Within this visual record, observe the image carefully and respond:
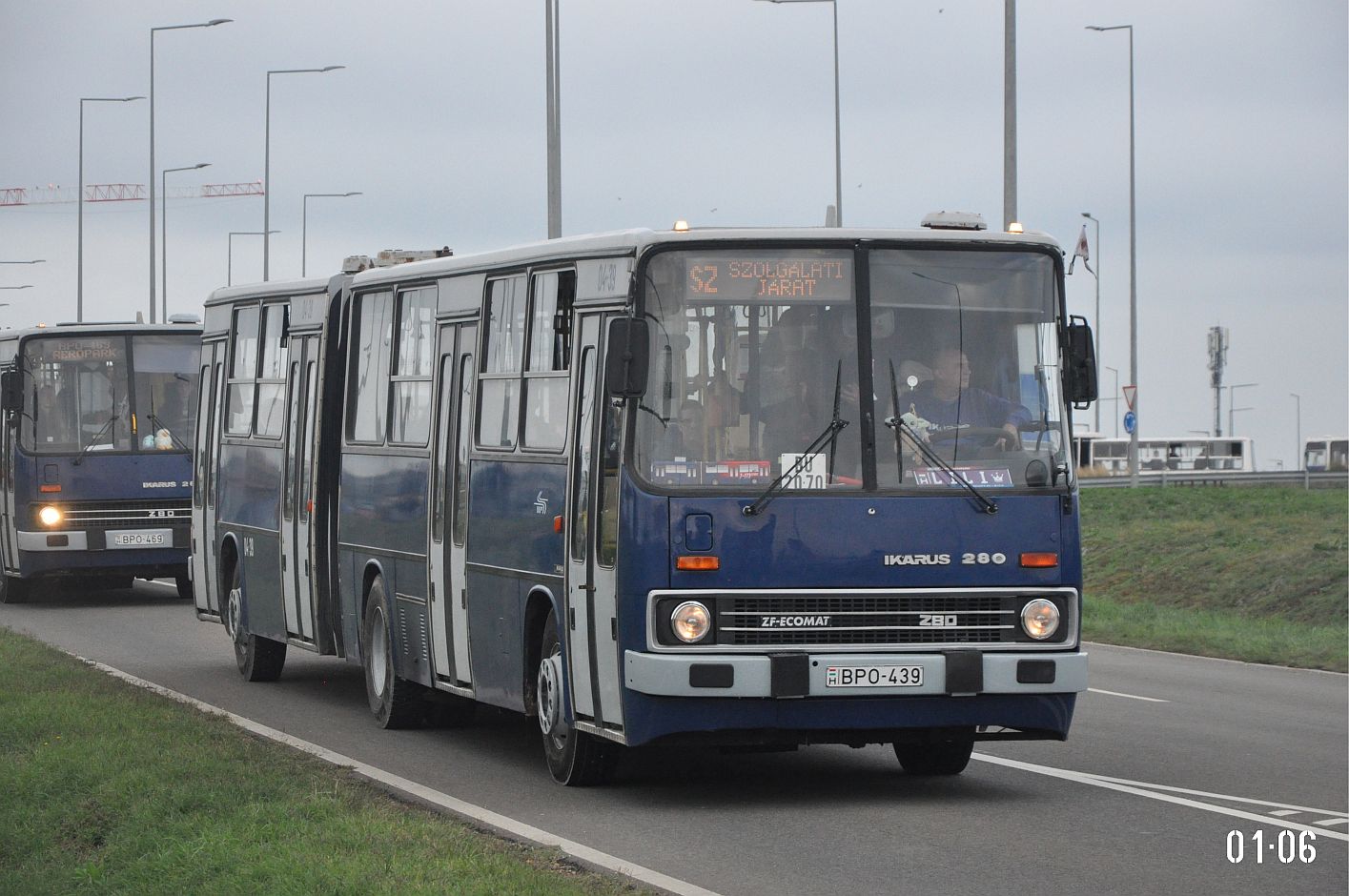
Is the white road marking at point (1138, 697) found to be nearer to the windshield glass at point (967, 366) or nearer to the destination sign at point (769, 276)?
the windshield glass at point (967, 366)

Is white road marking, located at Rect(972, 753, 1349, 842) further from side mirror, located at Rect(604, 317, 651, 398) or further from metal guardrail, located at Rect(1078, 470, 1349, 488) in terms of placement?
metal guardrail, located at Rect(1078, 470, 1349, 488)

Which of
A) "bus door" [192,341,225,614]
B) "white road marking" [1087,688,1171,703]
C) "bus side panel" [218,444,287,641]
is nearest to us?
"white road marking" [1087,688,1171,703]

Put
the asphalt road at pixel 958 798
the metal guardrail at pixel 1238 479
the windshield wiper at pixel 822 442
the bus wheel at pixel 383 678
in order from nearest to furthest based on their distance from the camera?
the asphalt road at pixel 958 798
the windshield wiper at pixel 822 442
the bus wheel at pixel 383 678
the metal guardrail at pixel 1238 479

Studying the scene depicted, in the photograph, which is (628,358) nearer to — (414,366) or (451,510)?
(451,510)

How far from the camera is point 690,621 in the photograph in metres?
11.5

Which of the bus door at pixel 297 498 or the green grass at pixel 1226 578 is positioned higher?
the bus door at pixel 297 498

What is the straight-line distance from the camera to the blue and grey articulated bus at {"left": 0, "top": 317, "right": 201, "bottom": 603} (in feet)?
92.8

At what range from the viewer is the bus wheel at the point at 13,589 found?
97.7 feet

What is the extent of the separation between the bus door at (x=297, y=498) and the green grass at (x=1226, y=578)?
33.3ft

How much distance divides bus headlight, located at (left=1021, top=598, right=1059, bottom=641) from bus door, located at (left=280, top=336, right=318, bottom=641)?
7.35 metres

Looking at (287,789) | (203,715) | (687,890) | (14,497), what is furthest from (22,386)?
(687,890)
